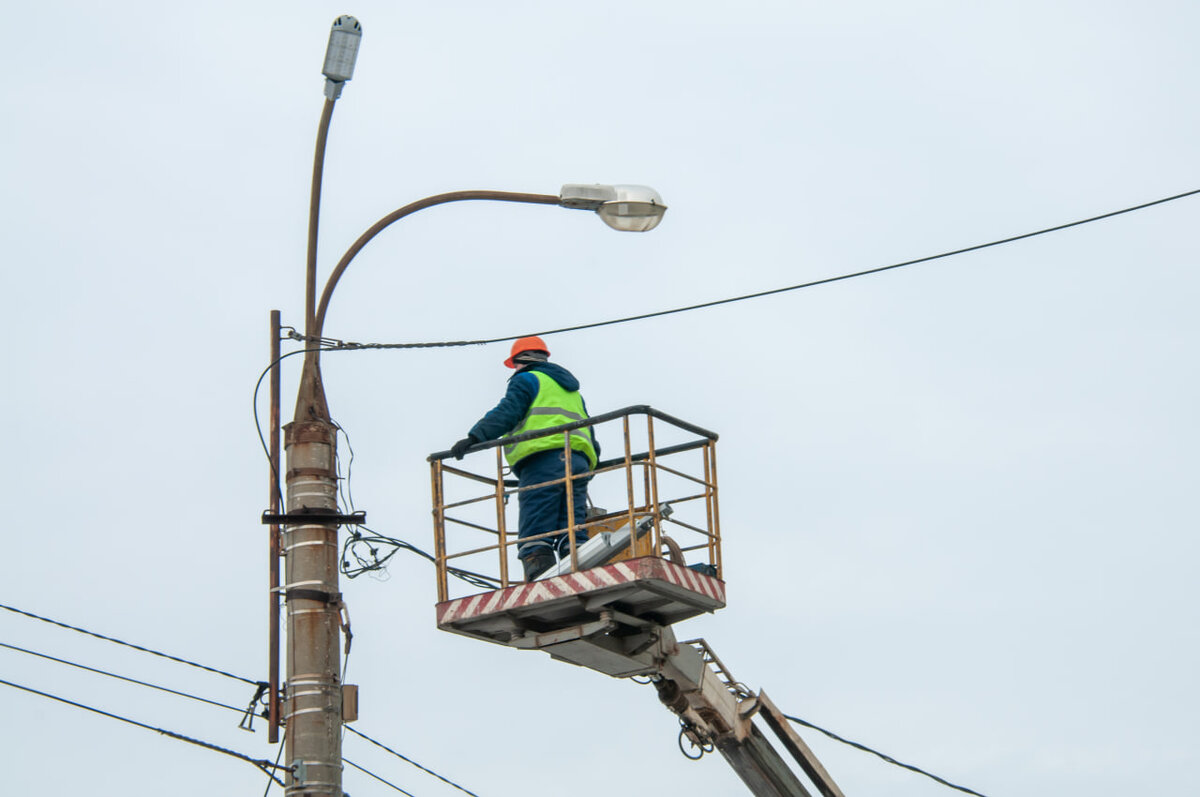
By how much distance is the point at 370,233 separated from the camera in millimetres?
11023

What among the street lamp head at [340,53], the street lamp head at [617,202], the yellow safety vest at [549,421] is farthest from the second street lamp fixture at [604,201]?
the yellow safety vest at [549,421]

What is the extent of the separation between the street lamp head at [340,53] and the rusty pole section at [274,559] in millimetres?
1560

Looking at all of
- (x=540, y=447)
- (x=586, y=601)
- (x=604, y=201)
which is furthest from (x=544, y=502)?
(x=604, y=201)

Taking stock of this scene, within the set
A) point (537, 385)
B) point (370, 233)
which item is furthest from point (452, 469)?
point (370, 233)

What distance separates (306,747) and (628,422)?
3.31 metres

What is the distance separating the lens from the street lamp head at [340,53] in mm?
10953

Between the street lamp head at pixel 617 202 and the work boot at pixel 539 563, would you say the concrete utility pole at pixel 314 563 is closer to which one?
the street lamp head at pixel 617 202

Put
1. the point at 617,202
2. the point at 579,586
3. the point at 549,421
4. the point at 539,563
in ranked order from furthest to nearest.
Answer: the point at 549,421, the point at 539,563, the point at 579,586, the point at 617,202

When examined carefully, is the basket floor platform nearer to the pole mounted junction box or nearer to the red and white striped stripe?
the red and white striped stripe

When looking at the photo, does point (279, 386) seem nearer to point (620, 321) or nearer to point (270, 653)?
point (270, 653)

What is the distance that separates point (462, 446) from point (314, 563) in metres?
2.39

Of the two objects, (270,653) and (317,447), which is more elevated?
(317,447)

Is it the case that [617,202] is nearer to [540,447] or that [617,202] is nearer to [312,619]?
[540,447]

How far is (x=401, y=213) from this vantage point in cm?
1110
